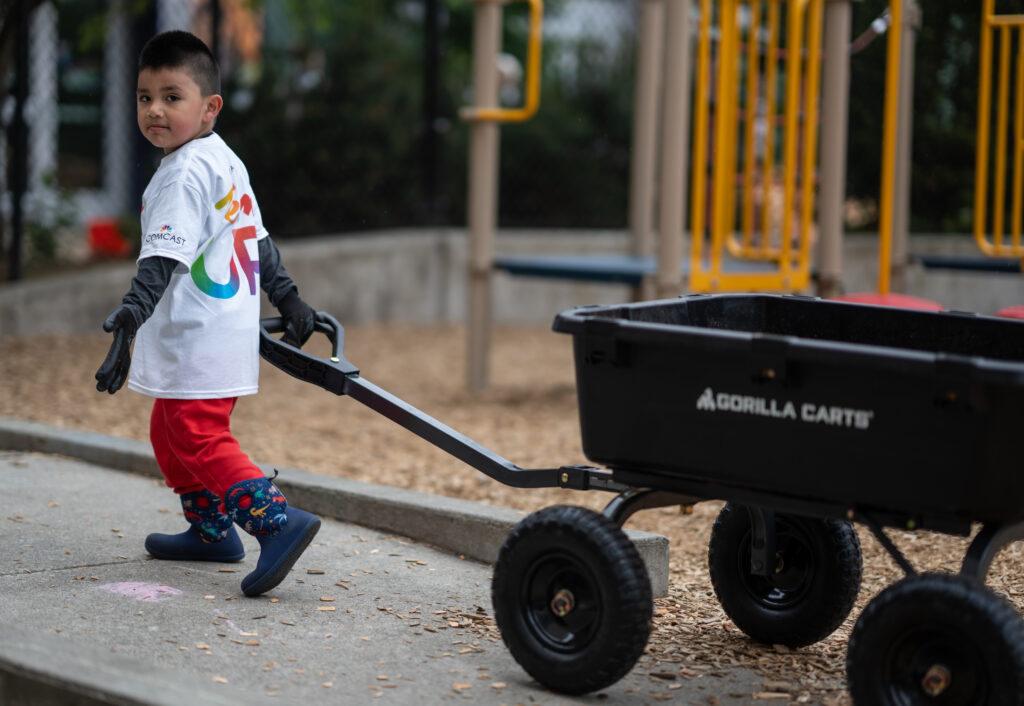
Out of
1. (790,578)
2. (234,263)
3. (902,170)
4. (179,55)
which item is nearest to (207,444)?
(234,263)

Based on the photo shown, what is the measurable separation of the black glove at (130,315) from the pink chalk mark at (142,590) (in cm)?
58

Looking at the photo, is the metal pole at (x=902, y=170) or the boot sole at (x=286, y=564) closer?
the boot sole at (x=286, y=564)

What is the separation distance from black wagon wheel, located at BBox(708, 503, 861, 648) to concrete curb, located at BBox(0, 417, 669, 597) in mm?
283

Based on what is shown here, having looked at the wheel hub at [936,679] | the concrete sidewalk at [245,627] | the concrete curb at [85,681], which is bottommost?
the concrete sidewalk at [245,627]

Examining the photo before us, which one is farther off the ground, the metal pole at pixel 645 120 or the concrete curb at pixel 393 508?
the metal pole at pixel 645 120

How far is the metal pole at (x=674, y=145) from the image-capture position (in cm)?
582

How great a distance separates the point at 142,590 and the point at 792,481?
170 centimetres

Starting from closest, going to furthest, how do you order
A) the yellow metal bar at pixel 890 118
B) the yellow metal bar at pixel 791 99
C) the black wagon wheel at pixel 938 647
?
1. the black wagon wheel at pixel 938 647
2. the yellow metal bar at pixel 890 118
3. the yellow metal bar at pixel 791 99

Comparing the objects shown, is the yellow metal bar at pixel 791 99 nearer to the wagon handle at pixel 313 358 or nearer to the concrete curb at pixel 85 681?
the wagon handle at pixel 313 358

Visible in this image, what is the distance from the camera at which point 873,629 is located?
8.07 ft

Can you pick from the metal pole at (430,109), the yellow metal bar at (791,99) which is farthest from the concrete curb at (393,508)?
the metal pole at (430,109)

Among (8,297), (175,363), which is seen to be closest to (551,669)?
(175,363)

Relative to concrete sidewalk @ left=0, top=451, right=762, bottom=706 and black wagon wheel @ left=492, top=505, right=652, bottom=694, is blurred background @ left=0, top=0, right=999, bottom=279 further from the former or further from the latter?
black wagon wheel @ left=492, top=505, right=652, bottom=694

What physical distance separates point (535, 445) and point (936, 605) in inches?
137
